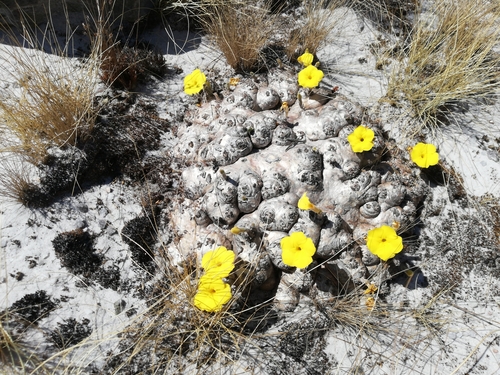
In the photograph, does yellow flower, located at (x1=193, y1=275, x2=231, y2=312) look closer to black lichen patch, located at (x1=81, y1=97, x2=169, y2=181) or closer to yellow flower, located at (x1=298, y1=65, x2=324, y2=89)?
black lichen patch, located at (x1=81, y1=97, x2=169, y2=181)

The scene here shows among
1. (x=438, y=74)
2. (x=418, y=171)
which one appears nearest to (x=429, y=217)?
(x=418, y=171)

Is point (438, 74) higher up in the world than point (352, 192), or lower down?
higher up

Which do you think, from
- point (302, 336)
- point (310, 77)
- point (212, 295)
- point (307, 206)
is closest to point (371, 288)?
point (302, 336)

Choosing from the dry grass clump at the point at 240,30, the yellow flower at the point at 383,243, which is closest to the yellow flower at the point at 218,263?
the yellow flower at the point at 383,243

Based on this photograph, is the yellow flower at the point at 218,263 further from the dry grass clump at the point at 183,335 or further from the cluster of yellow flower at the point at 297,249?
the cluster of yellow flower at the point at 297,249

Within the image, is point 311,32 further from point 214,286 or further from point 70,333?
point 70,333

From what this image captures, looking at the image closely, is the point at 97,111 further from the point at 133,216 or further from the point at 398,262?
the point at 398,262
